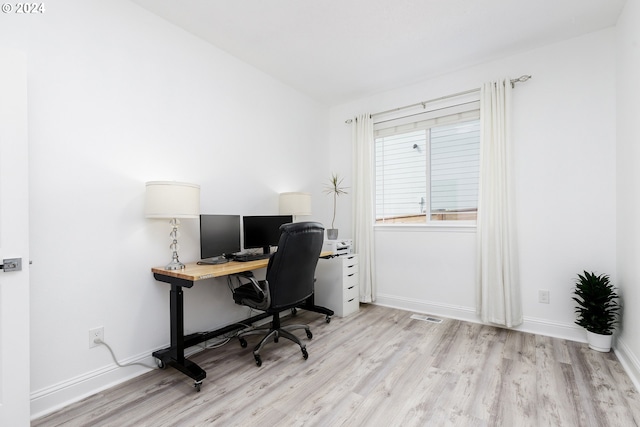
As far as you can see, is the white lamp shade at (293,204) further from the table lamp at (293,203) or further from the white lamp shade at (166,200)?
the white lamp shade at (166,200)

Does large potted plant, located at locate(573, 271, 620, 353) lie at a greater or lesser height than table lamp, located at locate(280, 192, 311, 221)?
lesser

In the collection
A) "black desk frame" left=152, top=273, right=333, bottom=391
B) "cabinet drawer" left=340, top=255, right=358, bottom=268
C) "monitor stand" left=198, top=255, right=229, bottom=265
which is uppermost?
"monitor stand" left=198, top=255, right=229, bottom=265

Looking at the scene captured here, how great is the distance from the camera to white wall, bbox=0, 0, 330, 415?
1.77 m

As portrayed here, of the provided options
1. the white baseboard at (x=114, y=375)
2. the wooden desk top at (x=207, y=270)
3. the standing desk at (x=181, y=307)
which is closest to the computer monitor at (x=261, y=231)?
the wooden desk top at (x=207, y=270)

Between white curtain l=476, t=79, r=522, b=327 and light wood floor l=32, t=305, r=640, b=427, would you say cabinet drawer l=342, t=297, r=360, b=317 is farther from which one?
white curtain l=476, t=79, r=522, b=327

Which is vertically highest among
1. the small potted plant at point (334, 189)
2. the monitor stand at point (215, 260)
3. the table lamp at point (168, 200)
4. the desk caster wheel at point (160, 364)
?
the small potted plant at point (334, 189)

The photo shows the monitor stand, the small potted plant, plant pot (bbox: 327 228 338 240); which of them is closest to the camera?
the monitor stand

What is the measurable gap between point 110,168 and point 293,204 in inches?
67.9

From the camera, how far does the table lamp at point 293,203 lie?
332 centimetres

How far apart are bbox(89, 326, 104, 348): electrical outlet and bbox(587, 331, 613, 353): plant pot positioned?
12.2 ft

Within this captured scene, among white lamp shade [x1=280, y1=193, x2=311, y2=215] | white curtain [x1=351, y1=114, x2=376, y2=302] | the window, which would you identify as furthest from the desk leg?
the window

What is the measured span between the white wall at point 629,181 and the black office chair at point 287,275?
7.31 feet

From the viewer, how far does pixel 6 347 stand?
58.2 inches

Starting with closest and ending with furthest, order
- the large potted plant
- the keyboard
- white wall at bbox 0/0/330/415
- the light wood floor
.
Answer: the light wood floor
white wall at bbox 0/0/330/415
the large potted plant
the keyboard
